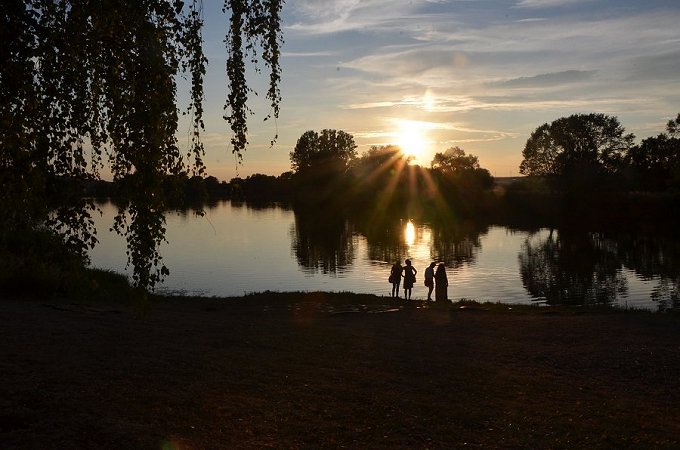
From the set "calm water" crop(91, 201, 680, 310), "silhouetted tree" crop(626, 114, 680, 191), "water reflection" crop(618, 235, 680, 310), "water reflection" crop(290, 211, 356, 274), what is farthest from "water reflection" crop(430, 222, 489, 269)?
"silhouetted tree" crop(626, 114, 680, 191)

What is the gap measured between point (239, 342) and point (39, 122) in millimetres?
8741

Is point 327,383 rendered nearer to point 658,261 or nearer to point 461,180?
point 658,261

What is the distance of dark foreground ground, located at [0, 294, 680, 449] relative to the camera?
8312 mm

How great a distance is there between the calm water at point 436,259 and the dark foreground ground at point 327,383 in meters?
6.56

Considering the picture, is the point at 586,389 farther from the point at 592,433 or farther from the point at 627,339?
the point at 627,339

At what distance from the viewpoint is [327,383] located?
10812mm

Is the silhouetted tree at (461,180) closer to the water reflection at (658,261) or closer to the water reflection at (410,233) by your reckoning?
the water reflection at (410,233)

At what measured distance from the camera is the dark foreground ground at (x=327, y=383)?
831cm

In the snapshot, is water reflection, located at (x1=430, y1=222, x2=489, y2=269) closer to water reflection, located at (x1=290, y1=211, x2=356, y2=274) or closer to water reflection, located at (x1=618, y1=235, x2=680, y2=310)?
water reflection, located at (x1=290, y1=211, x2=356, y2=274)

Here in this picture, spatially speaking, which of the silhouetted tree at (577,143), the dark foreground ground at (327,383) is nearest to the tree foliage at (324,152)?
the silhouetted tree at (577,143)

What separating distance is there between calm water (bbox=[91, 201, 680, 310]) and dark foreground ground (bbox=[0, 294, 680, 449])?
258 inches

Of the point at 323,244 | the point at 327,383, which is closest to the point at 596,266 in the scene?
the point at 323,244

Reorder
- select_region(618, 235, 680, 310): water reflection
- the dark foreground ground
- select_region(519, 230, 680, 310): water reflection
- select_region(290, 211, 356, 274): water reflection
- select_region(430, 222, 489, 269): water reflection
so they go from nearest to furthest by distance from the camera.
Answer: the dark foreground ground < select_region(618, 235, 680, 310): water reflection < select_region(519, 230, 680, 310): water reflection < select_region(290, 211, 356, 274): water reflection < select_region(430, 222, 489, 269): water reflection

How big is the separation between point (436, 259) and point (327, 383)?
126ft
